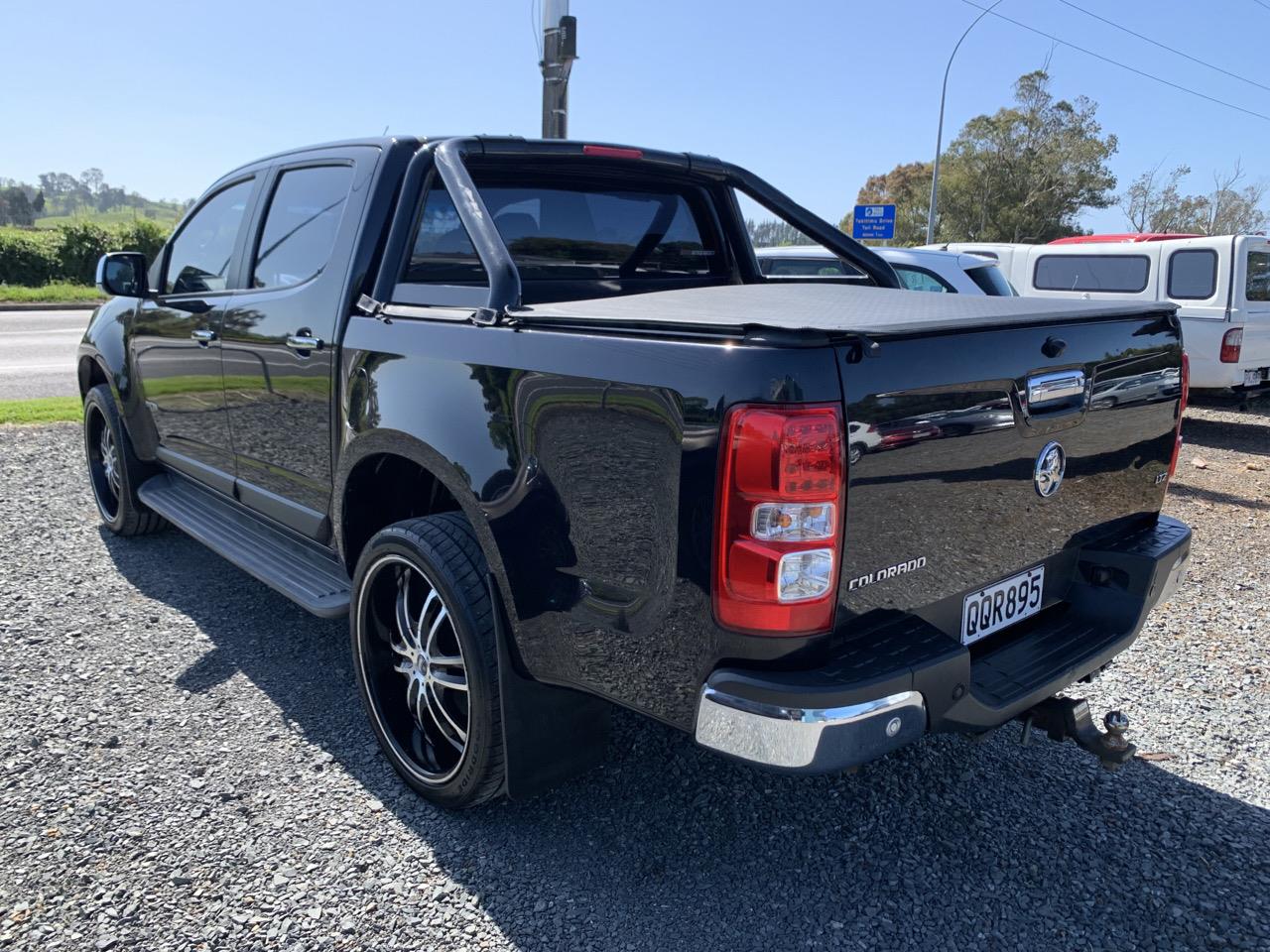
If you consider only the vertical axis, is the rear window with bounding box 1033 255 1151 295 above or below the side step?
above

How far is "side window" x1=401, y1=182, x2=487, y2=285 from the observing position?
10.2ft

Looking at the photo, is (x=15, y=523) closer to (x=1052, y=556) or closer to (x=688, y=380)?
(x=688, y=380)

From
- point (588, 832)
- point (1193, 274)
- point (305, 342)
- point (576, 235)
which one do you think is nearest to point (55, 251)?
point (1193, 274)

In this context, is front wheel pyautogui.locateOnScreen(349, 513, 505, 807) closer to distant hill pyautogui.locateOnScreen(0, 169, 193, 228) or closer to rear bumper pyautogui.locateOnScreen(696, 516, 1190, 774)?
rear bumper pyautogui.locateOnScreen(696, 516, 1190, 774)

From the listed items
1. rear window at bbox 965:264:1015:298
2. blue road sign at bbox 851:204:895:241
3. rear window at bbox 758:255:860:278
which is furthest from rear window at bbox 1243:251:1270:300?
blue road sign at bbox 851:204:895:241

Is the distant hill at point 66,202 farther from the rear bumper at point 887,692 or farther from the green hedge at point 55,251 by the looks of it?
the rear bumper at point 887,692

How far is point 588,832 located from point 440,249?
75.9 inches

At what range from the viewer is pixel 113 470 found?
17.1ft

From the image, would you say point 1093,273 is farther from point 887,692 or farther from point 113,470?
point 887,692

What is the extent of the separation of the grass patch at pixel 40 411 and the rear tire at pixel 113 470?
307cm

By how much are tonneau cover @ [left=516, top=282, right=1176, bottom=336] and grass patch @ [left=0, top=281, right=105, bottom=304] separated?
27.0 meters

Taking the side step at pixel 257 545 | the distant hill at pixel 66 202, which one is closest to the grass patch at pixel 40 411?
the side step at pixel 257 545

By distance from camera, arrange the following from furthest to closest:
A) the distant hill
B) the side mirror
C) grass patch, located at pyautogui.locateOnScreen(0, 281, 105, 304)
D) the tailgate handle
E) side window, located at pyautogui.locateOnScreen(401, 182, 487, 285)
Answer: the distant hill, grass patch, located at pyautogui.locateOnScreen(0, 281, 105, 304), the side mirror, side window, located at pyautogui.locateOnScreen(401, 182, 487, 285), the tailgate handle

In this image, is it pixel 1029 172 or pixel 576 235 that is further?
pixel 1029 172
